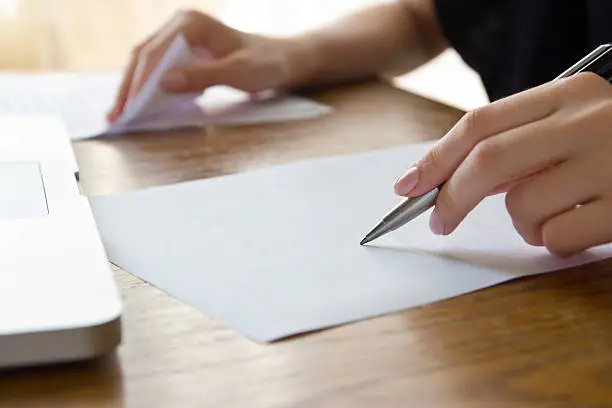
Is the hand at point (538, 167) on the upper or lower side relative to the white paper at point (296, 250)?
upper

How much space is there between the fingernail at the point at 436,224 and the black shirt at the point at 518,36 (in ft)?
1.44

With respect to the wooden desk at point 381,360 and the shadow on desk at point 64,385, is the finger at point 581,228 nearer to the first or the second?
the wooden desk at point 381,360

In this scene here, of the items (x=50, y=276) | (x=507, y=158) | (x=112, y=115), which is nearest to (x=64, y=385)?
(x=50, y=276)

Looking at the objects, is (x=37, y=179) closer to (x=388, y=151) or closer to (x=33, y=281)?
(x=33, y=281)

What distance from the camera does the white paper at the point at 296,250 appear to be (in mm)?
466

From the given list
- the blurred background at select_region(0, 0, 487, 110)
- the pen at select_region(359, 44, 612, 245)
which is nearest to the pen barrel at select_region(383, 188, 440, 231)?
the pen at select_region(359, 44, 612, 245)

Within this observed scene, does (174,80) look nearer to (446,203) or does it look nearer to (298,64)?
(298,64)

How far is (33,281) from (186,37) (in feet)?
1.81

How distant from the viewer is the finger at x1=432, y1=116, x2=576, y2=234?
522mm

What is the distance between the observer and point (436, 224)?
21.6 inches

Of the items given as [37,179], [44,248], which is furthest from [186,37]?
[44,248]

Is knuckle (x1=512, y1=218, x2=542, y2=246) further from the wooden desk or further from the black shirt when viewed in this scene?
the black shirt

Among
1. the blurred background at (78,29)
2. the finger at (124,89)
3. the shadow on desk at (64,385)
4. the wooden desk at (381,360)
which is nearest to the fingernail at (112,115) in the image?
the finger at (124,89)

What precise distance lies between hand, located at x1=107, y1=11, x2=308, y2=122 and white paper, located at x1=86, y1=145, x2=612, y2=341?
26 centimetres
